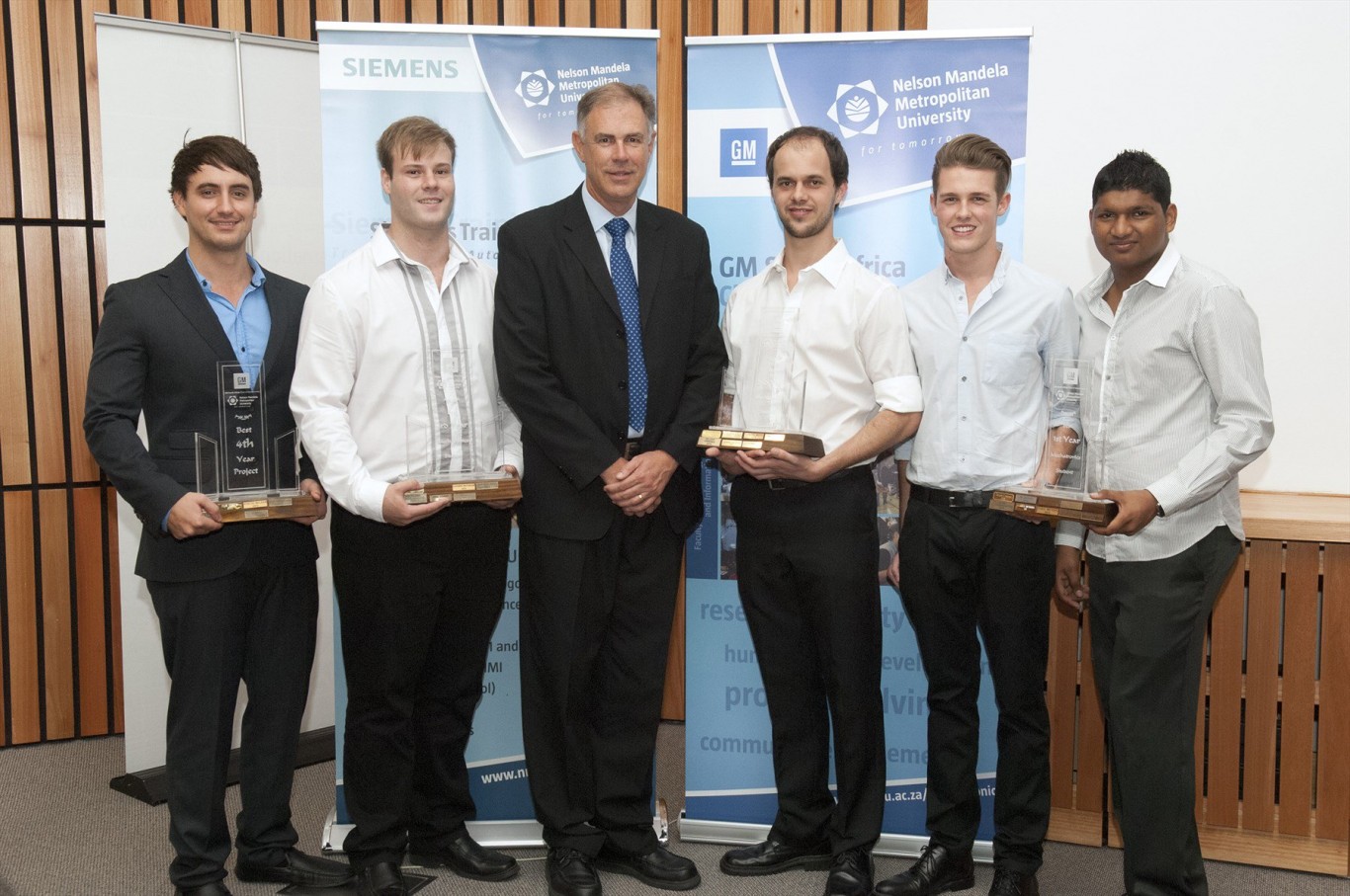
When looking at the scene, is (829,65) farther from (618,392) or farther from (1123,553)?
(1123,553)

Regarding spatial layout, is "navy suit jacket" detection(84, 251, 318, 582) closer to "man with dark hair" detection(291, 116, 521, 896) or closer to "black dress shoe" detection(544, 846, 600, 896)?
"man with dark hair" detection(291, 116, 521, 896)

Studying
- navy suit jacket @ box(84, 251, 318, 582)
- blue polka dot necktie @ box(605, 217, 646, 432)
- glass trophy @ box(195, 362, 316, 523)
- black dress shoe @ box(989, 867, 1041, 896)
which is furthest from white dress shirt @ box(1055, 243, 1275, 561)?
navy suit jacket @ box(84, 251, 318, 582)

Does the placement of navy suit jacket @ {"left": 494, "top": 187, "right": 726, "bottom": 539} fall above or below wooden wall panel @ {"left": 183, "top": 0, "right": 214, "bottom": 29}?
below

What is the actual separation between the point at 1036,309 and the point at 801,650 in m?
1.22

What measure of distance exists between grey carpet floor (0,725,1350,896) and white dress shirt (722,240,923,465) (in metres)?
1.44

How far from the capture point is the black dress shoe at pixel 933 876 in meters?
3.04

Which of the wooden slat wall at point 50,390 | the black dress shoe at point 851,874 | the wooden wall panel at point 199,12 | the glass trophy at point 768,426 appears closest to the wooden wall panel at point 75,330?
the wooden slat wall at point 50,390

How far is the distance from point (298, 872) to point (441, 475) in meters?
1.34

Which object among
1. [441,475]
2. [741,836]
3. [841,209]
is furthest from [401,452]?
[741,836]

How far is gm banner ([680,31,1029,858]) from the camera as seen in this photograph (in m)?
3.33

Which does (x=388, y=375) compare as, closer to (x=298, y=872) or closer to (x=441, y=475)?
(x=441, y=475)

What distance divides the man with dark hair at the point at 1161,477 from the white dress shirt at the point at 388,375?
1741 millimetres

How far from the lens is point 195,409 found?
9.21 feet

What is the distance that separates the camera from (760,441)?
9.18 ft
